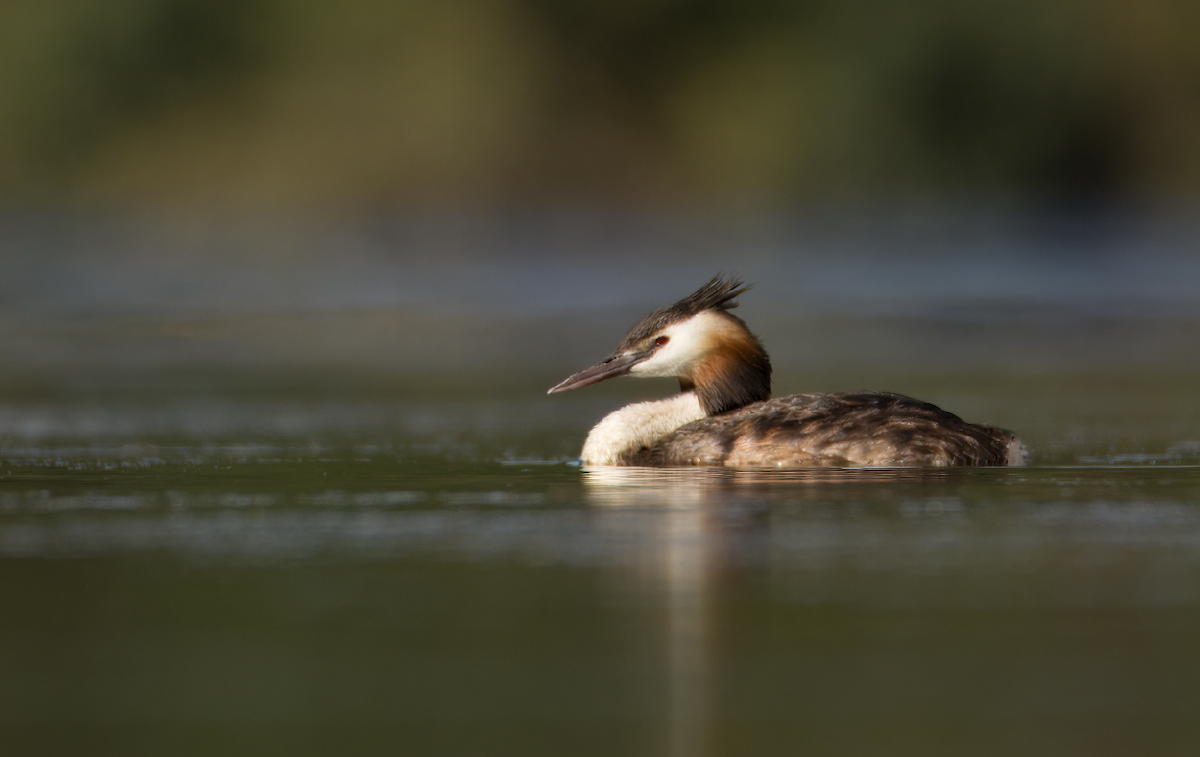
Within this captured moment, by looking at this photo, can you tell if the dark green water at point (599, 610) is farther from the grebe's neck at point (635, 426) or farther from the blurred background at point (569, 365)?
the grebe's neck at point (635, 426)

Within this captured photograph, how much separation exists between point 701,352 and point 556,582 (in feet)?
13.1

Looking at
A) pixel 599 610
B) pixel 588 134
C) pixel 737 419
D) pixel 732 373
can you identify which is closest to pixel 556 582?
pixel 599 610

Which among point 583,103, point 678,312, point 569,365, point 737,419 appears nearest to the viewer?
point 737,419

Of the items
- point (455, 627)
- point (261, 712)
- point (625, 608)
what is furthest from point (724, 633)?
point (261, 712)

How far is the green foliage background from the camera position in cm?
3291

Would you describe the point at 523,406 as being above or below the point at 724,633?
above

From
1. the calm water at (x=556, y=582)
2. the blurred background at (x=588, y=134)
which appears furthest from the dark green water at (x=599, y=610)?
the blurred background at (x=588, y=134)

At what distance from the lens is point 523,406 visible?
12.2 metres

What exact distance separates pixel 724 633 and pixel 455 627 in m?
0.75

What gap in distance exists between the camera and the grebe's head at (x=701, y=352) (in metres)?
9.88

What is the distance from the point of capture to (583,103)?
3531 cm

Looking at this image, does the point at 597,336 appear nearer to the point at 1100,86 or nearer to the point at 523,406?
the point at 523,406

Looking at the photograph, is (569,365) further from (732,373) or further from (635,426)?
(635,426)

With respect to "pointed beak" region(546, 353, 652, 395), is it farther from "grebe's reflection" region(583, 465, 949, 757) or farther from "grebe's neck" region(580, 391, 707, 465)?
"grebe's reflection" region(583, 465, 949, 757)
